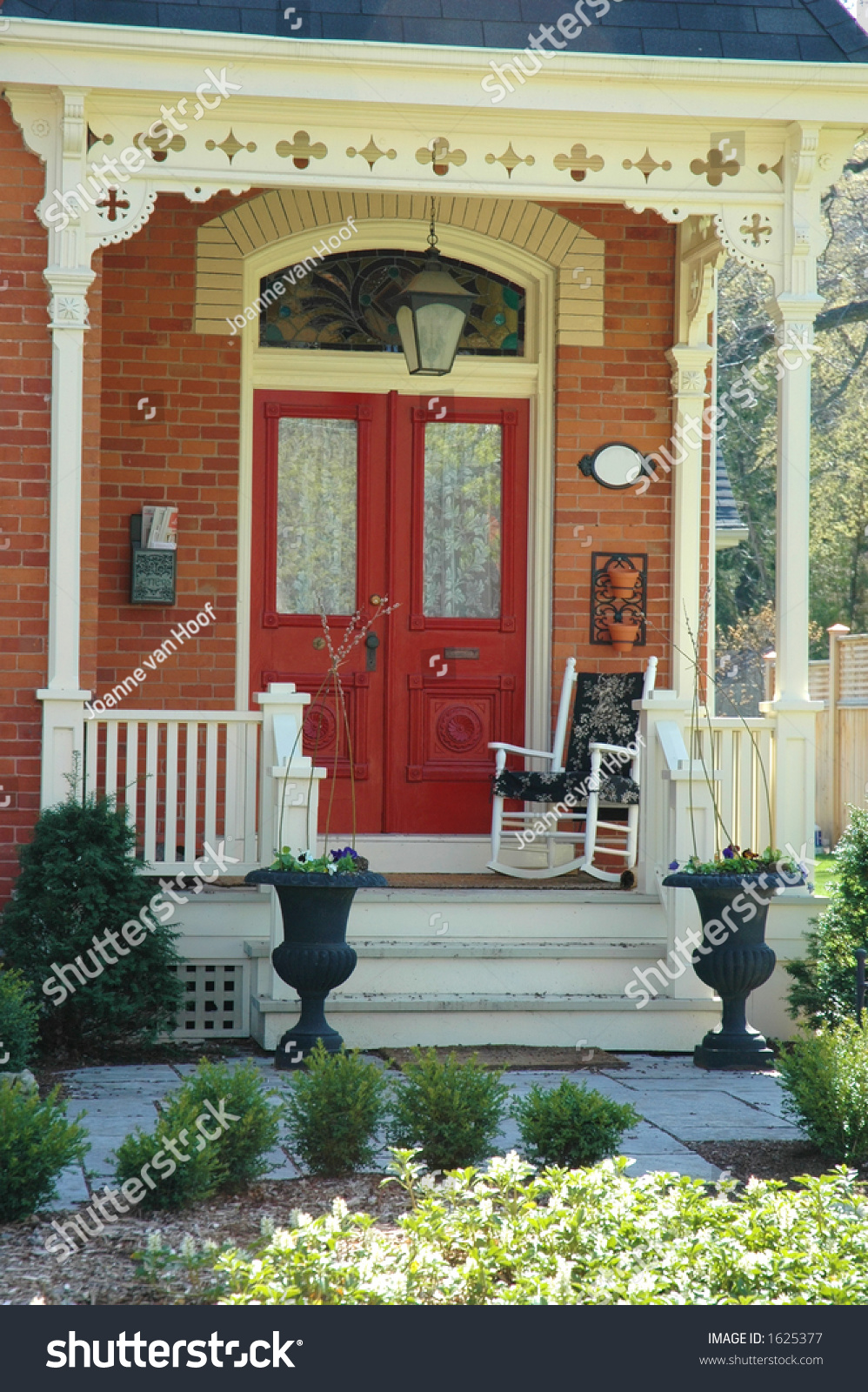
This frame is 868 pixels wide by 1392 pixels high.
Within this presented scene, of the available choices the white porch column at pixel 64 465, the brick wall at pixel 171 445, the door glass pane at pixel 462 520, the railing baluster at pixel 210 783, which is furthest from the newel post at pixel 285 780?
the door glass pane at pixel 462 520

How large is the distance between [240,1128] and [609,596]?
437 cm

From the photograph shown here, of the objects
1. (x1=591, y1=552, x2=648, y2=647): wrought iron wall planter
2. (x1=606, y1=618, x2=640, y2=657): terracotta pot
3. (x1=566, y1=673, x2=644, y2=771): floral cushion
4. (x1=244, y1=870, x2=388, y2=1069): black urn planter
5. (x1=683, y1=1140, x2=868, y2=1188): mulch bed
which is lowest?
(x1=683, y1=1140, x2=868, y2=1188): mulch bed

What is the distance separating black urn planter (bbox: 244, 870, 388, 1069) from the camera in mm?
5637

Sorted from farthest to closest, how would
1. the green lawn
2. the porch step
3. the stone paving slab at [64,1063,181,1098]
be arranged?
the green lawn
the porch step
the stone paving slab at [64,1063,181,1098]

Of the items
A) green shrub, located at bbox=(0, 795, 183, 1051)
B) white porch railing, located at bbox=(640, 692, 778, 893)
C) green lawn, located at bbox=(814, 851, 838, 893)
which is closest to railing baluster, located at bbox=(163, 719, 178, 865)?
green shrub, located at bbox=(0, 795, 183, 1051)

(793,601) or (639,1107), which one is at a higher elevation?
(793,601)

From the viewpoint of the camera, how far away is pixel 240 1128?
13.1ft

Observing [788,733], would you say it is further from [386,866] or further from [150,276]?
[150,276]

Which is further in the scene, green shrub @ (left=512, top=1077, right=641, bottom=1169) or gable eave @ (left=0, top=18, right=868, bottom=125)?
gable eave @ (left=0, top=18, right=868, bottom=125)

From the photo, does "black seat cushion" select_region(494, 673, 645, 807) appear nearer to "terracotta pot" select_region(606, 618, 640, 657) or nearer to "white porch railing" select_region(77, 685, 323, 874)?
"terracotta pot" select_region(606, 618, 640, 657)

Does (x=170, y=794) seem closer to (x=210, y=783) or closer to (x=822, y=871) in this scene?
(x=210, y=783)

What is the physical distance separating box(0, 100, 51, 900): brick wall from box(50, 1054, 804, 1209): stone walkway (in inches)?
51.8

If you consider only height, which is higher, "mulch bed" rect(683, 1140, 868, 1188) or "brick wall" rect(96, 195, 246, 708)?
"brick wall" rect(96, 195, 246, 708)

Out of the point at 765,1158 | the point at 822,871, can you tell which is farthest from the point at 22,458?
the point at 822,871
